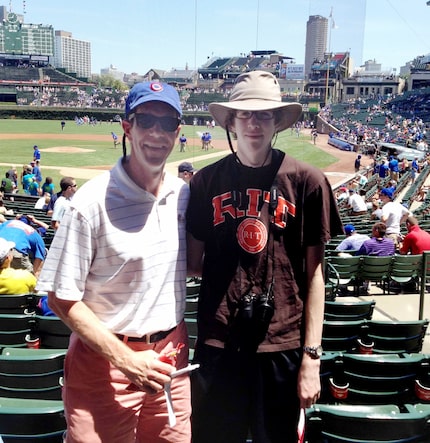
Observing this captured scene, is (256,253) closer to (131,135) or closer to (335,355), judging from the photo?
(131,135)

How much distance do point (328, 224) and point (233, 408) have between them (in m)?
0.96

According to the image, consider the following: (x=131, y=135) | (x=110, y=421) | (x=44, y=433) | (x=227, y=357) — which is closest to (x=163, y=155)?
(x=131, y=135)

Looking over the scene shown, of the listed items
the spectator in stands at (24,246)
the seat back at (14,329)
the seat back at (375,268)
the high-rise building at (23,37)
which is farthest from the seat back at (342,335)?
the high-rise building at (23,37)

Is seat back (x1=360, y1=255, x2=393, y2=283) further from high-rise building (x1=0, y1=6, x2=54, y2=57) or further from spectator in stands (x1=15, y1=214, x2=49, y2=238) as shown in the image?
high-rise building (x1=0, y1=6, x2=54, y2=57)

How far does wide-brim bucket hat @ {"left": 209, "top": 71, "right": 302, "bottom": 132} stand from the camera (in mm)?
2236

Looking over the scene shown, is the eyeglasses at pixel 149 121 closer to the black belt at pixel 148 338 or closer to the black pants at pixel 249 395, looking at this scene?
the black belt at pixel 148 338

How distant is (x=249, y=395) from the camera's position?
229 centimetres

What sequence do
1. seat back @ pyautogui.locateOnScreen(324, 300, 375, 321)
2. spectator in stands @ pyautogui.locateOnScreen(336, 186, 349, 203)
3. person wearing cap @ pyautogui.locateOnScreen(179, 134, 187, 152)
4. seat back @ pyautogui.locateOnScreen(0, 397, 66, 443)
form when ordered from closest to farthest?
seat back @ pyautogui.locateOnScreen(0, 397, 66, 443) < seat back @ pyautogui.locateOnScreen(324, 300, 375, 321) < spectator in stands @ pyautogui.locateOnScreen(336, 186, 349, 203) < person wearing cap @ pyautogui.locateOnScreen(179, 134, 187, 152)

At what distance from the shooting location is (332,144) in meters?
38.6

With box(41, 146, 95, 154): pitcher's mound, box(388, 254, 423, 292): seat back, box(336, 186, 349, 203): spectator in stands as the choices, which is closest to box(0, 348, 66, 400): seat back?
box(388, 254, 423, 292): seat back

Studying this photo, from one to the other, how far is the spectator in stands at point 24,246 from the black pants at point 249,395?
4.14 metres

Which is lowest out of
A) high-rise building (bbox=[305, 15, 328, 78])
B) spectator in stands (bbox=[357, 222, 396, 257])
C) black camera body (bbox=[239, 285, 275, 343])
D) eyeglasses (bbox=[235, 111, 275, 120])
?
spectator in stands (bbox=[357, 222, 396, 257])

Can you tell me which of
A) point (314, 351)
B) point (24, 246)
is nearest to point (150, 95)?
point (314, 351)

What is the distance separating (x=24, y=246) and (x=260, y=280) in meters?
4.44
